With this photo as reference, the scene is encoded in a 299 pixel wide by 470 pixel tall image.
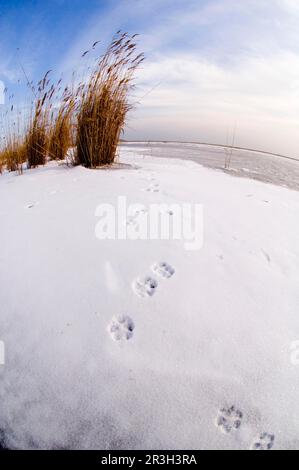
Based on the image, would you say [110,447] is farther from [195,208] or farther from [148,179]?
[148,179]

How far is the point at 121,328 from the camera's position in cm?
105

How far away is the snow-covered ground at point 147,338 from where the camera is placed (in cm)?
81

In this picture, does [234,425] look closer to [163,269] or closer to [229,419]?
[229,419]

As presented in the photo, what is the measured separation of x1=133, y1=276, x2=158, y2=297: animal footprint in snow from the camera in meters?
1.18

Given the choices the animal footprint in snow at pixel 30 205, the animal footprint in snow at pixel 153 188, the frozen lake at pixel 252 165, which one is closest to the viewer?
the animal footprint in snow at pixel 30 205

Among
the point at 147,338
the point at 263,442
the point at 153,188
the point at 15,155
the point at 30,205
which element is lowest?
the point at 263,442

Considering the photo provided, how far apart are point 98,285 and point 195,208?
892 millimetres

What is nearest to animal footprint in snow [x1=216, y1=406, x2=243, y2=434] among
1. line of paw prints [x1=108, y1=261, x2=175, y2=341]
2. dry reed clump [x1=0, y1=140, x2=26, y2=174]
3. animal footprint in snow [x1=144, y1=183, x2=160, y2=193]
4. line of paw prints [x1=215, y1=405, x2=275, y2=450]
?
line of paw prints [x1=215, y1=405, x2=275, y2=450]

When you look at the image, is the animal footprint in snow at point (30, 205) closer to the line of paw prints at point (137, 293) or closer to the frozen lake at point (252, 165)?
the line of paw prints at point (137, 293)
